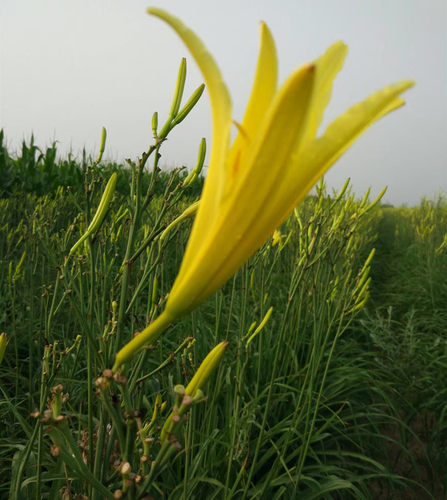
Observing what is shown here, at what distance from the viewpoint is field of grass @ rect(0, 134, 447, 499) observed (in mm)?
747

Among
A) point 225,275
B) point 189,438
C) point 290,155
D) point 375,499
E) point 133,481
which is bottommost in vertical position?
point 375,499

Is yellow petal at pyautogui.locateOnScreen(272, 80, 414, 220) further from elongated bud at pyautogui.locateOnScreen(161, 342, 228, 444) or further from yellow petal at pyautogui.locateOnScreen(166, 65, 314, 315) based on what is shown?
elongated bud at pyautogui.locateOnScreen(161, 342, 228, 444)

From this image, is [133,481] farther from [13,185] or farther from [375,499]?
[13,185]

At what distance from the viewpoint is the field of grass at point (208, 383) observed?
0.75 m

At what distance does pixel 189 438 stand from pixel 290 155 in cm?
85

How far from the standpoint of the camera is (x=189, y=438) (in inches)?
39.2

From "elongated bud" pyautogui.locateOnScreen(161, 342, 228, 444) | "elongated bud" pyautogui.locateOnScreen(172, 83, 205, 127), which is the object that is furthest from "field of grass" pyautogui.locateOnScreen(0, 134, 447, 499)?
"elongated bud" pyautogui.locateOnScreen(172, 83, 205, 127)

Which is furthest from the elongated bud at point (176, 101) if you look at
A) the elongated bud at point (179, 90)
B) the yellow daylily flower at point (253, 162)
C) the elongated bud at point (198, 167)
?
the yellow daylily flower at point (253, 162)

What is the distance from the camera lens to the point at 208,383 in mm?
1520

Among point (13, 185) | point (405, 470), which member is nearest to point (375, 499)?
point (405, 470)

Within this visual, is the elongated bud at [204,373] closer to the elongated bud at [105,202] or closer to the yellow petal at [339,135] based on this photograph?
the yellow petal at [339,135]

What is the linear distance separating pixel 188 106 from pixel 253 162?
471 mm

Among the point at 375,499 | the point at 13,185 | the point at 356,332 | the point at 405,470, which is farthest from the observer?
the point at 13,185

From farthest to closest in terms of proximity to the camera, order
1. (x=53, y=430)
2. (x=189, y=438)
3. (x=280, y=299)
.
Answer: (x=280, y=299), (x=189, y=438), (x=53, y=430)
